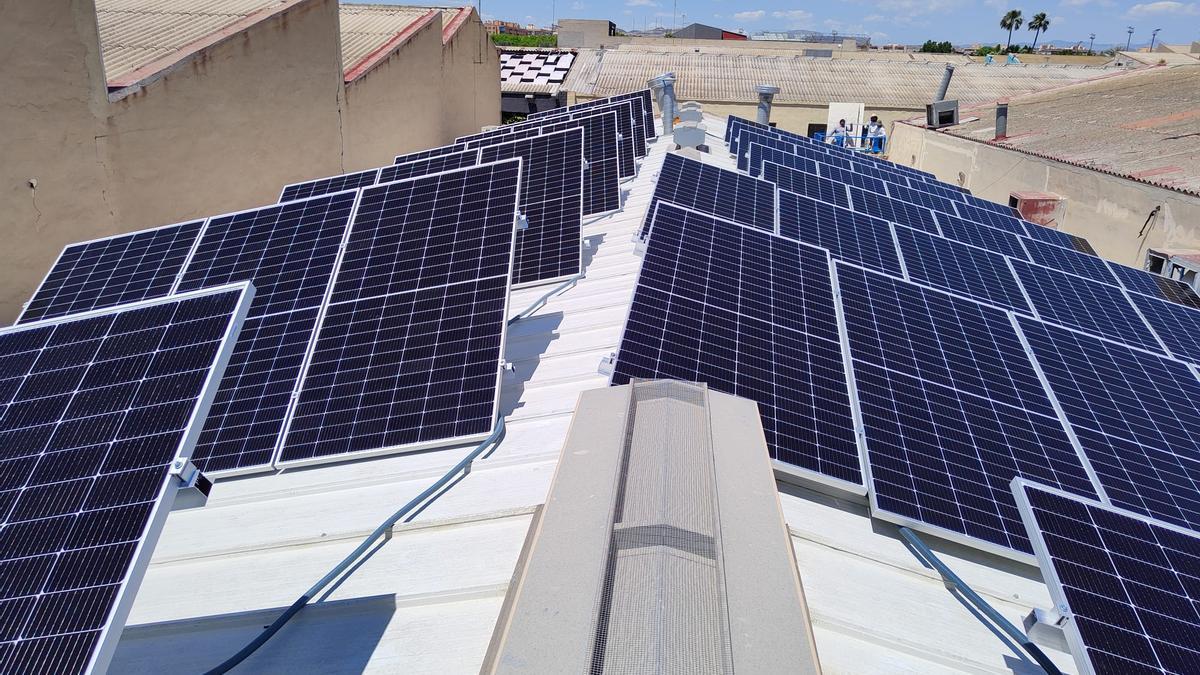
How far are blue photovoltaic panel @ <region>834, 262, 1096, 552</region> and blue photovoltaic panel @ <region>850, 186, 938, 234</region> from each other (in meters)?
9.43

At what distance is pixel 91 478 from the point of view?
4.39m

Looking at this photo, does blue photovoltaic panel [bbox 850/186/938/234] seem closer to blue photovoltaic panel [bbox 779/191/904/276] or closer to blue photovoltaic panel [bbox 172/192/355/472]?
blue photovoltaic panel [bbox 779/191/904/276]

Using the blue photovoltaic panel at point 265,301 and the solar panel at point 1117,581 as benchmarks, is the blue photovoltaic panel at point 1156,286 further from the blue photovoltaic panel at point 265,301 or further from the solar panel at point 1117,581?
the blue photovoltaic panel at point 265,301

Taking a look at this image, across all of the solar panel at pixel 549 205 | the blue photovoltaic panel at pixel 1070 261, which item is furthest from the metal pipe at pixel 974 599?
the blue photovoltaic panel at pixel 1070 261

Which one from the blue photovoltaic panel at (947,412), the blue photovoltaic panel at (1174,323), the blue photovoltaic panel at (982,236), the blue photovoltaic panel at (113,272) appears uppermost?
the blue photovoltaic panel at (113,272)

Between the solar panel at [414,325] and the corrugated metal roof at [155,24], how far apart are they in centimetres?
978

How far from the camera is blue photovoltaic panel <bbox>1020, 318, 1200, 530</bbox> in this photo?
25.2 ft

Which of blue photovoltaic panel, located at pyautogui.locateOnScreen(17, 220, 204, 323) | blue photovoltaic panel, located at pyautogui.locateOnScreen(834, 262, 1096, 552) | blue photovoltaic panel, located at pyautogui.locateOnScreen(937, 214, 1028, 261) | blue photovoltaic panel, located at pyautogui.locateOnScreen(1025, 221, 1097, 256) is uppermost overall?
blue photovoltaic panel, located at pyautogui.locateOnScreen(17, 220, 204, 323)

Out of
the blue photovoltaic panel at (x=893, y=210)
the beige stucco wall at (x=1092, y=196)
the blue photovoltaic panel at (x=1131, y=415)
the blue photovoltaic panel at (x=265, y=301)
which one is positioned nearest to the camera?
the blue photovoltaic panel at (x=1131, y=415)

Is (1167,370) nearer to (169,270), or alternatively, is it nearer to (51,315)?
(169,270)

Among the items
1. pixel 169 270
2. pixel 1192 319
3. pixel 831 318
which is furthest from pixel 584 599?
pixel 1192 319

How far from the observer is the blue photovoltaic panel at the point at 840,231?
14.2 m

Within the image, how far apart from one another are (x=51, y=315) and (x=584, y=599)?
9.64m

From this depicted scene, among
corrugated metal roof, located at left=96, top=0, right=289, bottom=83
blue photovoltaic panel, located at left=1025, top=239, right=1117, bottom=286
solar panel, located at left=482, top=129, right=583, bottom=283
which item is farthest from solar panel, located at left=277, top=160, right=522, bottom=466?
blue photovoltaic panel, located at left=1025, top=239, right=1117, bottom=286
